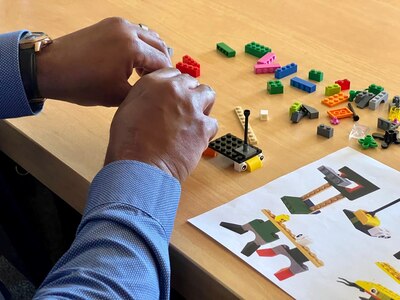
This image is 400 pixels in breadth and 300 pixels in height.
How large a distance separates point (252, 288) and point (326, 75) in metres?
0.48

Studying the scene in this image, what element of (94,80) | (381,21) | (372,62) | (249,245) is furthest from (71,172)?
(381,21)

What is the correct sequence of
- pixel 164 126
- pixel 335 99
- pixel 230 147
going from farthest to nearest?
pixel 335 99 → pixel 230 147 → pixel 164 126

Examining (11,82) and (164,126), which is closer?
(164,126)

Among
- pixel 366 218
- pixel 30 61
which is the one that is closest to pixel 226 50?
pixel 30 61

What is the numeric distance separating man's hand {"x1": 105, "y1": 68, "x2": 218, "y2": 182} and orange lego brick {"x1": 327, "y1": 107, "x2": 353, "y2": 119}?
22cm

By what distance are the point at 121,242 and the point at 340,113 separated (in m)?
0.44

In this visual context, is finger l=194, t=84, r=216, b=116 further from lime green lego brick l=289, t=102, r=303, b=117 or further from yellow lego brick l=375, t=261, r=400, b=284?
yellow lego brick l=375, t=261, r=400, b=284

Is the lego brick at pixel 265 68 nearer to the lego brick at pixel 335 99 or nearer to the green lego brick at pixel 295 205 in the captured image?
the lego brick at pixel 335 99

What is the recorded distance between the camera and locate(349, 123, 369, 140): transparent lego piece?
3.05 feet

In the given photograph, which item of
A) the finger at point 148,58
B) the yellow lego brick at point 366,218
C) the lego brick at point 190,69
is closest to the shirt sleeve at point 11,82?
the finger at point 148,58

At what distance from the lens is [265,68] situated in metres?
1.08

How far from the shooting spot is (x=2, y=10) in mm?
1354

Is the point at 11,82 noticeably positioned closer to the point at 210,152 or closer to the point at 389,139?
the point at 210,152

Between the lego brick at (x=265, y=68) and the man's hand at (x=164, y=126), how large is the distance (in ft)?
0.84
